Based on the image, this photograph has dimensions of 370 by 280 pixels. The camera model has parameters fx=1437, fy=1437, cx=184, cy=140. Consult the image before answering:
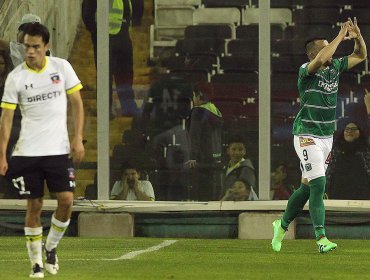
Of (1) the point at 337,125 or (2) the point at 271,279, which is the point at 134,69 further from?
(2) the point at 271,279

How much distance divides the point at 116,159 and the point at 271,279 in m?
7.73

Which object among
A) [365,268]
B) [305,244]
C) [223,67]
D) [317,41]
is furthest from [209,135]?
[365,268]

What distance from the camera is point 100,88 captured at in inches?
727

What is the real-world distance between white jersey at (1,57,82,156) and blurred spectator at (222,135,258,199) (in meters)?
7.19

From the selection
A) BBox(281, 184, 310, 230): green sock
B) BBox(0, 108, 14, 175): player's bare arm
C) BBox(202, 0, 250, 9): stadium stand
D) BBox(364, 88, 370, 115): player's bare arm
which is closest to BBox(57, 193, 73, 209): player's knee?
BBox(0, 108, 14, 175): player's bare arm

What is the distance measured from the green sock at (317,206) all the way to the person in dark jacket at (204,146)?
4.16 meters

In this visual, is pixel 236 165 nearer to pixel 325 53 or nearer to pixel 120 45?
pixel 120 45

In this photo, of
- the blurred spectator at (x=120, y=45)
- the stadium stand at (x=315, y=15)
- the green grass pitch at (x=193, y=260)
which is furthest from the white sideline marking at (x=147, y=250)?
the stadium stand at (x=315, y=15)

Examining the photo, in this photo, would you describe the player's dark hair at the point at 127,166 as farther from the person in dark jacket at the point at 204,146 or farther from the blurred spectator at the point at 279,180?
the blurred spectator at the point at 279,180

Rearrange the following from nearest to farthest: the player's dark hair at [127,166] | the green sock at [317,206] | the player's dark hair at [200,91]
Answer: the green sock at [317,206]
the player's dark hair at [200,91]
the player's dark hair at [127,166]

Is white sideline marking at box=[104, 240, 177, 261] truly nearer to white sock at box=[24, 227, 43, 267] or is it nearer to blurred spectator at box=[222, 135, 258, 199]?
blurred spectator at box=[222, 135, 258, 199]

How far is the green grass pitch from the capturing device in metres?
11.4

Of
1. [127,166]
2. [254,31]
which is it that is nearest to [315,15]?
[254,31]

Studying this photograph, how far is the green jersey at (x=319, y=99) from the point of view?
46.7 ft
